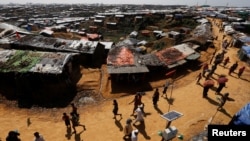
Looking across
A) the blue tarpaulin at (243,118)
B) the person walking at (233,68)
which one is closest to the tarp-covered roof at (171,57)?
the person walking at (233,68)

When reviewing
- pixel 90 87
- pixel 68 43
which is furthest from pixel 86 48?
pixel 90 87

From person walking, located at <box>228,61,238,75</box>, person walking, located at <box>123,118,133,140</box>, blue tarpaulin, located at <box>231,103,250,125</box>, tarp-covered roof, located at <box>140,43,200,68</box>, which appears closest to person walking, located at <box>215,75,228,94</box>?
person walking, located at <box>228,61,238,75</box>

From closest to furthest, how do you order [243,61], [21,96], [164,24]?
[21,96], [243,61], [164,24]

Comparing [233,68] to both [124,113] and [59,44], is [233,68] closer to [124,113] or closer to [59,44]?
[124,113]

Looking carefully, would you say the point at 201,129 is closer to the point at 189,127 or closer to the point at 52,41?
the point at 189,127

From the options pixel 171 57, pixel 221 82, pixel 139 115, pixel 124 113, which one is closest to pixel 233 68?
pixel 221 82
